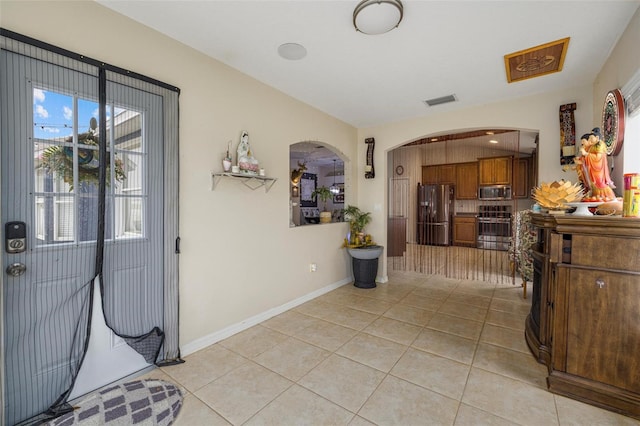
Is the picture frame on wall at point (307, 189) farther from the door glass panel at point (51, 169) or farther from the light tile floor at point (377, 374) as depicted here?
the door glass panel at point (51, 169)

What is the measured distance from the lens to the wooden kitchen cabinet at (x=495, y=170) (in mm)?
6883

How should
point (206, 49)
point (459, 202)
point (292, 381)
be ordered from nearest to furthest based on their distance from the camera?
point (292, 381) < point (206, 49) < point (459, 202)

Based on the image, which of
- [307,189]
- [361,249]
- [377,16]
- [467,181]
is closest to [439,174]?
[467,181]

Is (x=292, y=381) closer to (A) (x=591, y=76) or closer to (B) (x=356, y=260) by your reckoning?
(B) (x=356, y=260)

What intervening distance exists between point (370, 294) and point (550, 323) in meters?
2.15

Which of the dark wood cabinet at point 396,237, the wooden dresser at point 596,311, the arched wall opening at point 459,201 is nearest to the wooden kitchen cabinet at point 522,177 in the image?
the arched wall opening at point 459,201

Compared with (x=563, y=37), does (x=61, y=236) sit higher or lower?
lower

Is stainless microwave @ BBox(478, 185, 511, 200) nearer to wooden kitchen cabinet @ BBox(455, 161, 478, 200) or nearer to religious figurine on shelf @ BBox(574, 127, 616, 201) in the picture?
wooden kitchen cabinet @ BBox(455, 161, 478, 200)

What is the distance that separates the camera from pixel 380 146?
453cm

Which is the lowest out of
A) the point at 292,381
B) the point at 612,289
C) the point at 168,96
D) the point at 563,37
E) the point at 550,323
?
the point at 292,381

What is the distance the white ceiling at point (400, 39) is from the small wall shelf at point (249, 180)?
1.12 meters

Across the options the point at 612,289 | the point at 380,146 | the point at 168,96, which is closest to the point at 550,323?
the point at 612,289

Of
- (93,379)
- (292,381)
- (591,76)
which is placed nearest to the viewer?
(93,379)

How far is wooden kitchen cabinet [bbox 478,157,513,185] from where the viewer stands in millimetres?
6883
